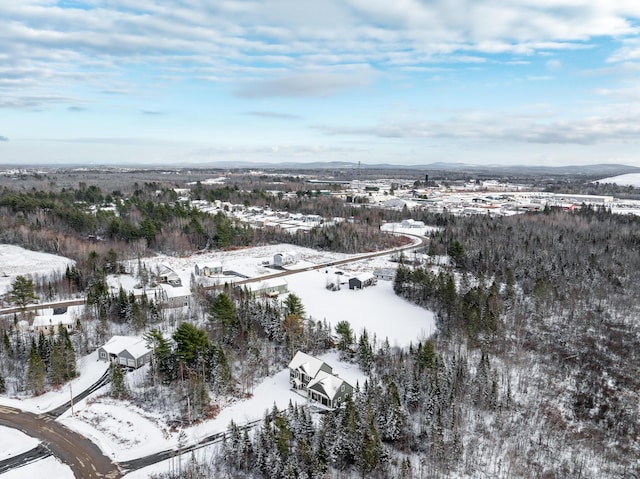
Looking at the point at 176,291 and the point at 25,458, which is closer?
the point at 25,458

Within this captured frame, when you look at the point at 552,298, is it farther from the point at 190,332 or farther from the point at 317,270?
the point at 190,332

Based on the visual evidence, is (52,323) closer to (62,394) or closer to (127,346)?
(127,346)

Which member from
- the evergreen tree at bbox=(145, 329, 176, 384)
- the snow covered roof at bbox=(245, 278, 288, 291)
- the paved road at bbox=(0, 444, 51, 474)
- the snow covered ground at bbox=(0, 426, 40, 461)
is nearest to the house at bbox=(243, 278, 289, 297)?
the snow covered roof at bbox=(245, 278, 288, 291)

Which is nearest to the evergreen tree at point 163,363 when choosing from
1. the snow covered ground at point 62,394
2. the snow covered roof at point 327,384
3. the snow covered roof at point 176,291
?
the snow covered ground at point 62,394

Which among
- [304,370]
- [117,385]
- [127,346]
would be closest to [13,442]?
[117,385]

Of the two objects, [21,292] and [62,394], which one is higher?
[21,292]

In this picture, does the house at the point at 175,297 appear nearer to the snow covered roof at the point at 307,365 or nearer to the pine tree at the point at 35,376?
the pine tree at the point at 35,376

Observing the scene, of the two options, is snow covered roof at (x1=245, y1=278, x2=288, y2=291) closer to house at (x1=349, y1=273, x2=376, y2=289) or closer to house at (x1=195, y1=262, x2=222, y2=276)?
house at (x1=349, y1=273, x2=376, y2=289)

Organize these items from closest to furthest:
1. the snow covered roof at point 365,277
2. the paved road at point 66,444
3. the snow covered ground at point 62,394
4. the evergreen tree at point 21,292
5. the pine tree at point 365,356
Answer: the paved road at point 66,444
the snow covered ground at point 62,394
the pine tree at point 365,356
the evergreen tree at point 21,292
the snow covered roof at point 365,277
